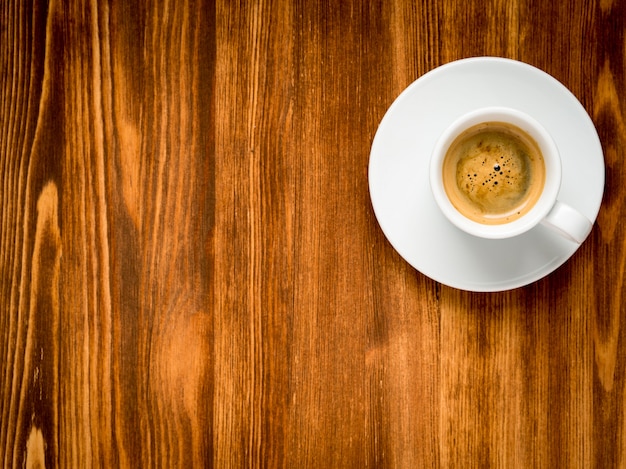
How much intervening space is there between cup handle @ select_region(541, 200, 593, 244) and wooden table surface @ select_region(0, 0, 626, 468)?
143 mm

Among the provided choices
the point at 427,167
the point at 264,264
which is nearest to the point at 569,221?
the point at 427,167

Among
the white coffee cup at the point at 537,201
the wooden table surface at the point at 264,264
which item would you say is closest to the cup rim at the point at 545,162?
the white coffee cup at the point at 537,201

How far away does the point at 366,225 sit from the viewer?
75 cm

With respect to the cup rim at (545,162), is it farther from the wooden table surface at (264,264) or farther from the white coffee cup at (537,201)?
the wooden table surface at (264,264)

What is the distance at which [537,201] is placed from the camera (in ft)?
2.17

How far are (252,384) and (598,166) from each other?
1.66 ft

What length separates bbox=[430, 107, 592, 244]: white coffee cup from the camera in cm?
61

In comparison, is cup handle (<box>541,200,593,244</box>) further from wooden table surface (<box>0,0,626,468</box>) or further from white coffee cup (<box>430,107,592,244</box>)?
wooden table surface (<box>0,0,626,468</box>)

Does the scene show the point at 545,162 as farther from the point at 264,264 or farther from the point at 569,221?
the point at 264,264

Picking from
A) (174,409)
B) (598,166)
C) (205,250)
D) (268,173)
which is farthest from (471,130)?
(174,409)

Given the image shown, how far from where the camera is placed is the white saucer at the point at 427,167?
682mm

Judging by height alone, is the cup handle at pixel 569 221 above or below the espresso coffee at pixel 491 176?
below

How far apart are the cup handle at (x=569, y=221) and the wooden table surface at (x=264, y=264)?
14cm

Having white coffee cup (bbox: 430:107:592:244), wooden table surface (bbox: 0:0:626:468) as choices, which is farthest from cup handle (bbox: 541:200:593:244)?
wooden table surface (bbox: 0:0:626:468)
